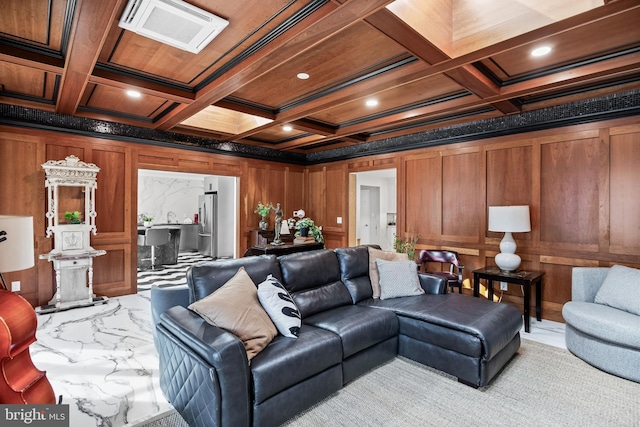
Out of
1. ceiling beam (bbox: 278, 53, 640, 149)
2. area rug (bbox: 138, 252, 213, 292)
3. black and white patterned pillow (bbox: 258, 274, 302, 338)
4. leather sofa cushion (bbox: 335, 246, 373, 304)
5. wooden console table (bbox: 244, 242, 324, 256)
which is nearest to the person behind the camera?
black and white patterned pillow (bbox: 258, 274, 302, 338)

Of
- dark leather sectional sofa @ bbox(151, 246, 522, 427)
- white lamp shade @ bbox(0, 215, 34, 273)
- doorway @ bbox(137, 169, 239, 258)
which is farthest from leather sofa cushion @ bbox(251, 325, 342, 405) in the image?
doorway @ bbox(137, 169, 239, 258)

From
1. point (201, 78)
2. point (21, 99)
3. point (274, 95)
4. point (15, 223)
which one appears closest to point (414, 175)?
point (274, 95)

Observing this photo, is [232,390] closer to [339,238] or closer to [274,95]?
[274,95]

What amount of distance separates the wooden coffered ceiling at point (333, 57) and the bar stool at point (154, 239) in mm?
2971

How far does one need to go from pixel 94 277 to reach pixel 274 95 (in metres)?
3.66

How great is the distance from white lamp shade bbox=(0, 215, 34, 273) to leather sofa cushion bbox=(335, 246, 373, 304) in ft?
8.05

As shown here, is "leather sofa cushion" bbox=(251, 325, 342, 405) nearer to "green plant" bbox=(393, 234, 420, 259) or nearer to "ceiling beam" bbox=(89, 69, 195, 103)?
"ceiling beam" bbox=(89, 69, 195, 103)

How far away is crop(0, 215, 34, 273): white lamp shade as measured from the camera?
58.4 inches

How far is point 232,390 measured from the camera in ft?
5.67

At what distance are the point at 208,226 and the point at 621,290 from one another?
8.10 metres

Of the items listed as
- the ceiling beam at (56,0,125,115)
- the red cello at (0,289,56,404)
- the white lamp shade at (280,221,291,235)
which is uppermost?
the ceiling beam at (56,0,125,115)

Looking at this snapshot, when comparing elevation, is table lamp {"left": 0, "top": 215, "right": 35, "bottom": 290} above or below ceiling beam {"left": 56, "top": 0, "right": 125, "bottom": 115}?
below

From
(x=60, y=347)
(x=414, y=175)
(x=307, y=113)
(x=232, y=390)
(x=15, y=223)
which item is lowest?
Result: (x=60, y=347)

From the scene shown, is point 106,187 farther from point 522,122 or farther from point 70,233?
point 522,122
